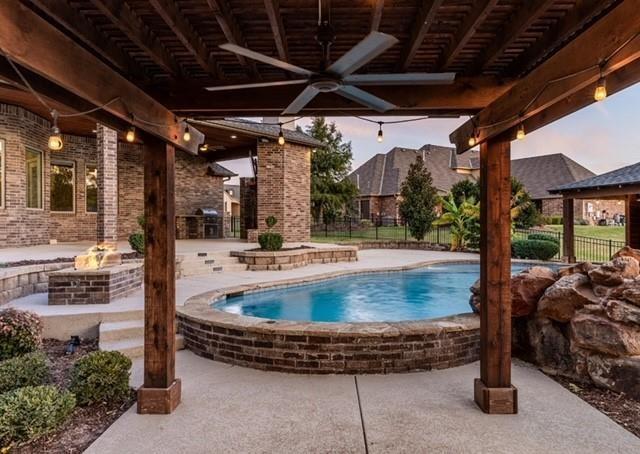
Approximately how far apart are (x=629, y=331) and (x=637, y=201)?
10.4 metres

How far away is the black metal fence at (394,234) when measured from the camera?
1755 cm

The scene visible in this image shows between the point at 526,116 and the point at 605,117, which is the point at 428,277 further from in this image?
the point at 605,117

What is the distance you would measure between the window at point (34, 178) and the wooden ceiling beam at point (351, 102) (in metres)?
10.6

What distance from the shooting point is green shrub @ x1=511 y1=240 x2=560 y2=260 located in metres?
A: 14.1

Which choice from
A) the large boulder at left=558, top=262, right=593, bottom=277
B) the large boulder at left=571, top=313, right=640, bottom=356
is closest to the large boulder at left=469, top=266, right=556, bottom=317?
the large boulder at left=558, top=262, right=593, bottom=277

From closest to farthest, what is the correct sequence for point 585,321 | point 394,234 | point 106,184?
point 585,321 → point 106,184 → point 394,234

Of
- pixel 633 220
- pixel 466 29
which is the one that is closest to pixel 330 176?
pixel 633 220

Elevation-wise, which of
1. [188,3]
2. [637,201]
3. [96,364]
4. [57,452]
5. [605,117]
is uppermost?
[605,117]

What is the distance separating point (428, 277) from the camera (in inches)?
460

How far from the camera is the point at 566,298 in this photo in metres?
4.40

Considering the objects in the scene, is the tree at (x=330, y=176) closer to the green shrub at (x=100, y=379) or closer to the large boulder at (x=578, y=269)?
the large boulder at (x=578, y=269)

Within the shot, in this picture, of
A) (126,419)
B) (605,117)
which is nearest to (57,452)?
(126,419)

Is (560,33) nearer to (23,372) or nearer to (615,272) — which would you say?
(615,272)

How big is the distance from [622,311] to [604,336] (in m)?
0.31
